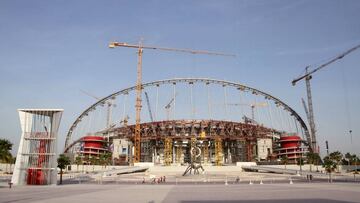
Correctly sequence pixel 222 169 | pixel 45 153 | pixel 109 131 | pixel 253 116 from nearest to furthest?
pixel 45 153, pixel 222 169, pixel 109 131, pixel 253 116

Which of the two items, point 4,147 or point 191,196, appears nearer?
point 191,196

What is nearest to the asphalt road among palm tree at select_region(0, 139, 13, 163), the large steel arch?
palm tree at select_region(0, 139, 13, 163)

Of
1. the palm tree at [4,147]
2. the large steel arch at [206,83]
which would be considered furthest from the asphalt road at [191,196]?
the large steel arch at [206,83]

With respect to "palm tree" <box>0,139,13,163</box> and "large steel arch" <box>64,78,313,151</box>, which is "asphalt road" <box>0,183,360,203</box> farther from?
"large steel arch" <box>64,78,313,151</box>

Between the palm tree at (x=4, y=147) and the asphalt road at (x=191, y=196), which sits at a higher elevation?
the palm tree at (x=4, y=147)

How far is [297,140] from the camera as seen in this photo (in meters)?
162

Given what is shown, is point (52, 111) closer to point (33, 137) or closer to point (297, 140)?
point (33, 137)

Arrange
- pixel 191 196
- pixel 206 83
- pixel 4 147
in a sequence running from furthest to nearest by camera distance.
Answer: pixel 206 83, pixel 4 147, pixel 191 196

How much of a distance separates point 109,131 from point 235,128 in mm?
67225

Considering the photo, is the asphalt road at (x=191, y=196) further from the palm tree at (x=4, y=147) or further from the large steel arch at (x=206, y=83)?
the large steel arch at (x=206, y=83)

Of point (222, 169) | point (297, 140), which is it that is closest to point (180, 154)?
point (222, 169)

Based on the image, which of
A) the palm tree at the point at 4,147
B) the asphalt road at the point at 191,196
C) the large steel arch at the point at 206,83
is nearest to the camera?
the asphalt road at the point at 191,196

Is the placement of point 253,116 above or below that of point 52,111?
above

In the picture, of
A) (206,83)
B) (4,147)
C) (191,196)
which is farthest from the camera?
(206,83)
